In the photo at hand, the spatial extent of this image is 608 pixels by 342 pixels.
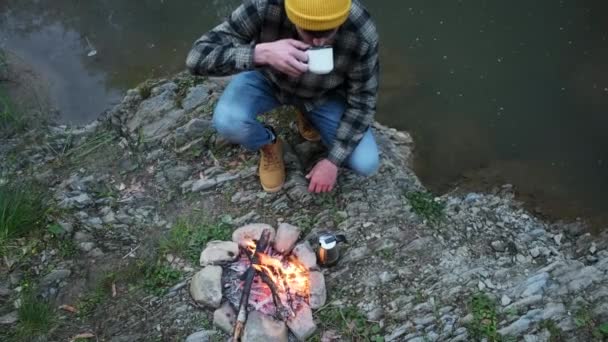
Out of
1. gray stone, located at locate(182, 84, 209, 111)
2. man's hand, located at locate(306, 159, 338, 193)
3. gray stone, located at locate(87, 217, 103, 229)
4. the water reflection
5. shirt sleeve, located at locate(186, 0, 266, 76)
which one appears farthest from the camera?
the water reflection

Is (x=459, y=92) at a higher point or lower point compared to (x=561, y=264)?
higher

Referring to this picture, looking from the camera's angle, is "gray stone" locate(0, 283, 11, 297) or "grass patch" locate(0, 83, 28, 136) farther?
A: "grass patch" locate(0, 83, 28, 136)

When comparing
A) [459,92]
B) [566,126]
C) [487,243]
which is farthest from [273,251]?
[566,126]

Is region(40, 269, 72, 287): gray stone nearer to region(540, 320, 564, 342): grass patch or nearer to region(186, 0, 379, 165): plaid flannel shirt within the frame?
region(186, 0, 379, 165): plaid flannel shirt

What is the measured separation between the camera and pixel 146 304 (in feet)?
10.1

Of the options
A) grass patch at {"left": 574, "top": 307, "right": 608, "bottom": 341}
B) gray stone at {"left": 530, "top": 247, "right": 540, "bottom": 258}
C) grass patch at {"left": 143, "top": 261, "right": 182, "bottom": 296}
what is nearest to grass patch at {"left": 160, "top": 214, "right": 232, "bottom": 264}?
grass patch at {"left": 143, "top": 261, "right": 182, "bottom": 296}

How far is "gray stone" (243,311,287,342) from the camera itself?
2824mm

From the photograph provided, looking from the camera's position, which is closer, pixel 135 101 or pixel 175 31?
pixel 135 101

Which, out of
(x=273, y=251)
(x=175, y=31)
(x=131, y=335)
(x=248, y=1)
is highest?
(x=248, y=1)

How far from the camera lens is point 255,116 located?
10.9ft

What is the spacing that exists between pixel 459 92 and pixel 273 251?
2293mm

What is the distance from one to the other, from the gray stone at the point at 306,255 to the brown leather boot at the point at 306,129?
0.84 meters

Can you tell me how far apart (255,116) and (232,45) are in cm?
54

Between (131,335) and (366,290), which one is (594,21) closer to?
(366,290)
